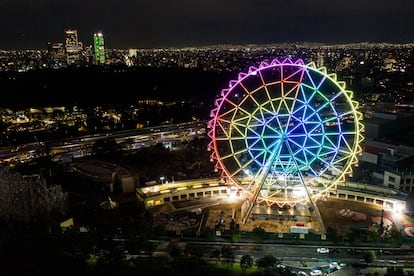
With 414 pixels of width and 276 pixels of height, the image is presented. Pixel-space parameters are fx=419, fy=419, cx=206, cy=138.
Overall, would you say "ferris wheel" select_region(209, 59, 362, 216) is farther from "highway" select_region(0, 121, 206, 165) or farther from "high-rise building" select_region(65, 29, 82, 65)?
"high-rise building" select_region(65, 29, 82, 65)

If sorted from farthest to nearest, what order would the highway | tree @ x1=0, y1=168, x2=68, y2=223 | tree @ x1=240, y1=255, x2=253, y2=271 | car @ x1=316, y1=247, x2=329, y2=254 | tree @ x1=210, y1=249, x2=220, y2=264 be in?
the highway < tree @ x1=0, y1=168, x2=68, y2=223 < car @ x1=316, y1=247, x2=329, y2=254 < tree @ x1=210, y1=249, x2=220, y2=264 < tree @ x1=240, y1=255, x2=253, y2=271

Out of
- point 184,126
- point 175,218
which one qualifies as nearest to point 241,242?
point 175,218

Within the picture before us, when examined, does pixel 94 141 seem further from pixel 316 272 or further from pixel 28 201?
pixel 316 272

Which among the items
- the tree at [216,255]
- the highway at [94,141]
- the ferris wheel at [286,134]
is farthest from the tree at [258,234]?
the highway at [94,141]

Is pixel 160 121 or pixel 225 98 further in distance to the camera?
pixel 160 121

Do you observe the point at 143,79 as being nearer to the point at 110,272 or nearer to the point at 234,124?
the point at 234,124

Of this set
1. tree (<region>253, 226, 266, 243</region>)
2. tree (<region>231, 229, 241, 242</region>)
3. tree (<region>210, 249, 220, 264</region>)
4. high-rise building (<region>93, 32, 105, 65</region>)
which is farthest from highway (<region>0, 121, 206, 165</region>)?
high-rise building (<region>93, 32, 105, 65</region>)

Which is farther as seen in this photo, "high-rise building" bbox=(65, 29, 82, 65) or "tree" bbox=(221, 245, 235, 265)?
"high-rise building" bbox=(65, 29, 82, 65)

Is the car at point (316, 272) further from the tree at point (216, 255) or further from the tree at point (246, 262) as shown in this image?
the tree at point (216, 255)
